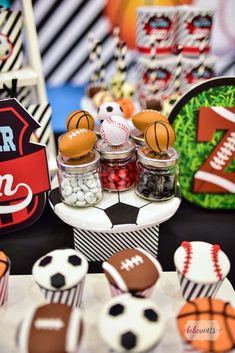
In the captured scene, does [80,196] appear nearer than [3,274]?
No

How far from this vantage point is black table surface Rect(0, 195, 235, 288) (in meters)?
1.37

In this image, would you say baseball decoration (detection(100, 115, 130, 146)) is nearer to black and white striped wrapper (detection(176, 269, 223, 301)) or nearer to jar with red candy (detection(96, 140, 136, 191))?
jar with red candy (detection(96, 140, 136, 191))

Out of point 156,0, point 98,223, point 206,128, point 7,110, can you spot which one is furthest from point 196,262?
point 156,0

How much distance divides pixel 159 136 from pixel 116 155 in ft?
0.59

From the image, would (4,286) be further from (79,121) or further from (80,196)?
(79,121)

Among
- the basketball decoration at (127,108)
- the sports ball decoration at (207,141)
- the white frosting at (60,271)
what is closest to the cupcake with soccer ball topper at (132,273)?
the white frosting at (60,271)

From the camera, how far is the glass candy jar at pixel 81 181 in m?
1.23

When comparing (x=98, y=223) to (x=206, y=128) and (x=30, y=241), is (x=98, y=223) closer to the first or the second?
(x=30, y=241)

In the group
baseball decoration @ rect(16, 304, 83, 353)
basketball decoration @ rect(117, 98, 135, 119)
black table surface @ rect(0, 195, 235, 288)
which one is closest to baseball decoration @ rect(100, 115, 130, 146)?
black table surface @ rect(0, 195, 235, 288)

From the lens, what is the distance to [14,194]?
1.33 metres

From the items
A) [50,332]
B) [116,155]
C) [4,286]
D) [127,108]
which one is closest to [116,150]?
[116,155]

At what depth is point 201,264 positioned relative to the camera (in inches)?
42.9

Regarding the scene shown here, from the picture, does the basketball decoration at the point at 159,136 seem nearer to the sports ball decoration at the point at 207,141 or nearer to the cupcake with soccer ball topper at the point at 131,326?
the sports ball decoration at the point at 207,141

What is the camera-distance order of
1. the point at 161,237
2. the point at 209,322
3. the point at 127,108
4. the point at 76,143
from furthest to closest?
the point at 127,108 < the point at 161,237 < the point at 76,143 < the point at 209,322
